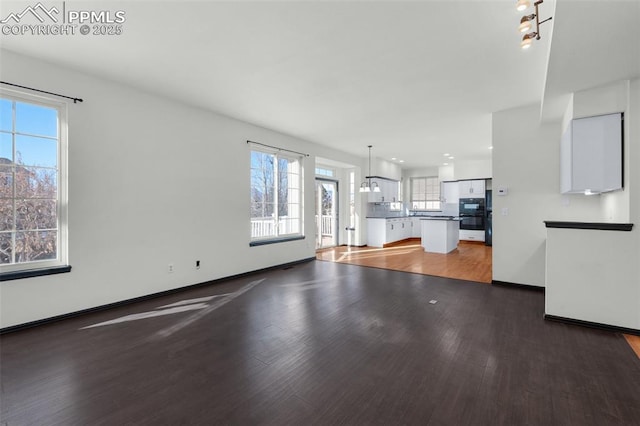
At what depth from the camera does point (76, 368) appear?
2.22 meters

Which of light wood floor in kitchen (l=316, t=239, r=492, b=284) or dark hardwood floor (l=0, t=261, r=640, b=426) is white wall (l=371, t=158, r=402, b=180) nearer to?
light wood floor in kitchen (l=316, t=239, r=492, b=284)

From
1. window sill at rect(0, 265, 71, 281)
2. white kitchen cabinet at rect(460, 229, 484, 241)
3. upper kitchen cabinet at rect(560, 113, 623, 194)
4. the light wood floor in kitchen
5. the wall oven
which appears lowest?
the light wood floor in kitchen

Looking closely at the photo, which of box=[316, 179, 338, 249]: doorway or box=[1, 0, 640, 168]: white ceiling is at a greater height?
box=[1, 0, 640, 168]: white ceiling

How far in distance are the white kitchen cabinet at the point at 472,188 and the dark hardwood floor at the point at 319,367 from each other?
649 centimetres

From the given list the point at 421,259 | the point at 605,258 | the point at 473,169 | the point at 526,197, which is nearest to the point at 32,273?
the point at 605,258

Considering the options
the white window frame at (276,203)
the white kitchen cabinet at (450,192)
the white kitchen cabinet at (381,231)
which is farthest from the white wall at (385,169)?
the white window frame at (276,203)

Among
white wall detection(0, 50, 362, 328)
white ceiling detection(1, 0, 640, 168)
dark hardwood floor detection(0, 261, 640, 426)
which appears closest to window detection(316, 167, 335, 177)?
white wall detection(0, 50, 362, 328)

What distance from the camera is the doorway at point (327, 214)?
8.49 meters

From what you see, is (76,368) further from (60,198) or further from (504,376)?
(504,376)

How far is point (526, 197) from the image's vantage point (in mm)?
4309

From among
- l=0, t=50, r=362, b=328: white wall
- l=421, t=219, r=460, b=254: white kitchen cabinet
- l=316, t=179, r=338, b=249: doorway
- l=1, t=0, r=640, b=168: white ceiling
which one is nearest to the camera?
l=1, t=0, r=640, b=168: white ceiling

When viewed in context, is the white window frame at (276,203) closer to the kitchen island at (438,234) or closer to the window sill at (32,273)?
the window sill at (32,273)

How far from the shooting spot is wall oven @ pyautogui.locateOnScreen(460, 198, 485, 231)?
921cm

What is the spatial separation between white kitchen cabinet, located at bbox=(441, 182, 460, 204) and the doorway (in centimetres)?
421
